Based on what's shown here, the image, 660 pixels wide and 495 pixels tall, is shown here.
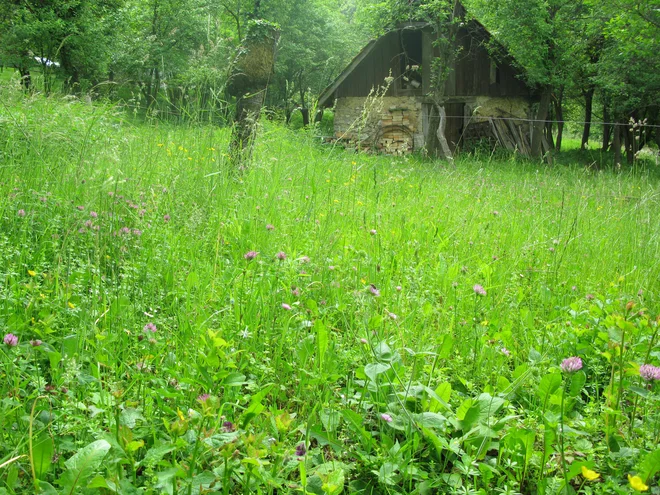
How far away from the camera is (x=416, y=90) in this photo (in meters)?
17.1

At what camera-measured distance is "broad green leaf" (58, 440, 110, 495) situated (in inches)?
44.9

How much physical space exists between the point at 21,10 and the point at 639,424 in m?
20.8

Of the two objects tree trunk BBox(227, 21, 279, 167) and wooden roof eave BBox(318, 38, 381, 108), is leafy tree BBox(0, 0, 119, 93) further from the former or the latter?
tree trunk BBox(227, 21, 279, 167)

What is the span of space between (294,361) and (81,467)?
35.7 inches

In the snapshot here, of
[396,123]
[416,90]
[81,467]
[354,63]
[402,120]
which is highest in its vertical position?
[354,63]

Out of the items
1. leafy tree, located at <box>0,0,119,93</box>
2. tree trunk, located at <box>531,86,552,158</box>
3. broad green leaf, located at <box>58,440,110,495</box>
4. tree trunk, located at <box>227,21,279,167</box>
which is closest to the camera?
broad green leaf, located at <box>58,440,110,495</box>

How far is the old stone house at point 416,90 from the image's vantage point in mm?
17125

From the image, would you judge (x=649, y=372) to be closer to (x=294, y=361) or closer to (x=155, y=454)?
(x=294, y=361)

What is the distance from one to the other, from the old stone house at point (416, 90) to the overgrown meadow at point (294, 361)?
1444 centimetres

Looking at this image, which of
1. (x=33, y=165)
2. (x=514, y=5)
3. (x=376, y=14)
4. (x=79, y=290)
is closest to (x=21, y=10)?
(x=376, y=14)

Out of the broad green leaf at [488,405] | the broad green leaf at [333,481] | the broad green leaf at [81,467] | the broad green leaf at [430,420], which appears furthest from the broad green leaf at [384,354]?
the broad green leaf at [81,467]

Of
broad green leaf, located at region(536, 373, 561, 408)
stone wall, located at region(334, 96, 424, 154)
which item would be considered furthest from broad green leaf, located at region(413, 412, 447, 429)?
stone wall, located at region(334, 96, 424, 154)

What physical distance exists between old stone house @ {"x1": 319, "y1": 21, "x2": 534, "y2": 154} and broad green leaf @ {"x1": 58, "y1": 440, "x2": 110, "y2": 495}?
53.4ft

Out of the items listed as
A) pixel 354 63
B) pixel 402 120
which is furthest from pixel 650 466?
pixel 354 63
